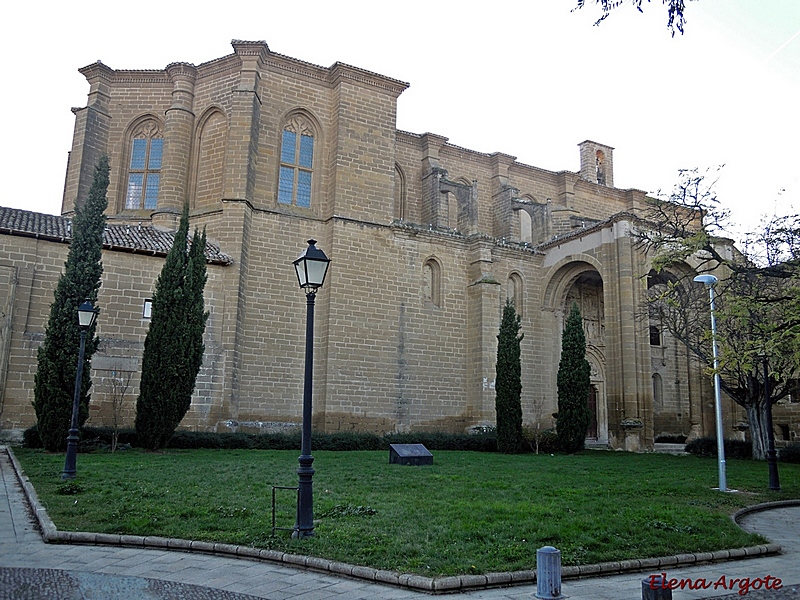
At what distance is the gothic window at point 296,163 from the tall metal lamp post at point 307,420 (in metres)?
16.7

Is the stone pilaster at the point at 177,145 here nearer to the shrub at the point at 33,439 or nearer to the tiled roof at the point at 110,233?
the tiled roof at the point at 110,233

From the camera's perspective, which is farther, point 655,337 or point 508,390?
point 655,337

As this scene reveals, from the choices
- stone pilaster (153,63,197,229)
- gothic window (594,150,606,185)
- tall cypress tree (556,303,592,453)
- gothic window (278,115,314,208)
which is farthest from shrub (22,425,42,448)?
gothic window (594,150,606,185)

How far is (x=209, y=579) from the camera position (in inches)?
223

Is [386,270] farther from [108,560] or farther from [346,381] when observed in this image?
[108,560]

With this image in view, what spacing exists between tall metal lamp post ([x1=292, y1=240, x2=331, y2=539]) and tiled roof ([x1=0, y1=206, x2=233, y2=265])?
14.1 metres

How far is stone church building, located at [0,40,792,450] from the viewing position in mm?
21031

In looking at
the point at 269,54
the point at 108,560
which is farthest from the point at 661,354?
the point at 108,560

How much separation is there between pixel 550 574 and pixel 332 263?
18785 millimetres

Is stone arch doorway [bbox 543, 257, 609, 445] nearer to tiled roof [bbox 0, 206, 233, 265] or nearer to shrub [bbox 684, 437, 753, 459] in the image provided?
shrub [bbox 684, 437, 753, 459]

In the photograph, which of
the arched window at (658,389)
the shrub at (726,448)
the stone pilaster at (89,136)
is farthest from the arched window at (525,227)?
the stone pilaster at (89,136)

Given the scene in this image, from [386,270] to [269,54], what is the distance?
925cm

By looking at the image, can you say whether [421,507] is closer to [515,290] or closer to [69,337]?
[69,337]

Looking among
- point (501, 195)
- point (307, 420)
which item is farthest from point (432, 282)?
point (307, 420)
